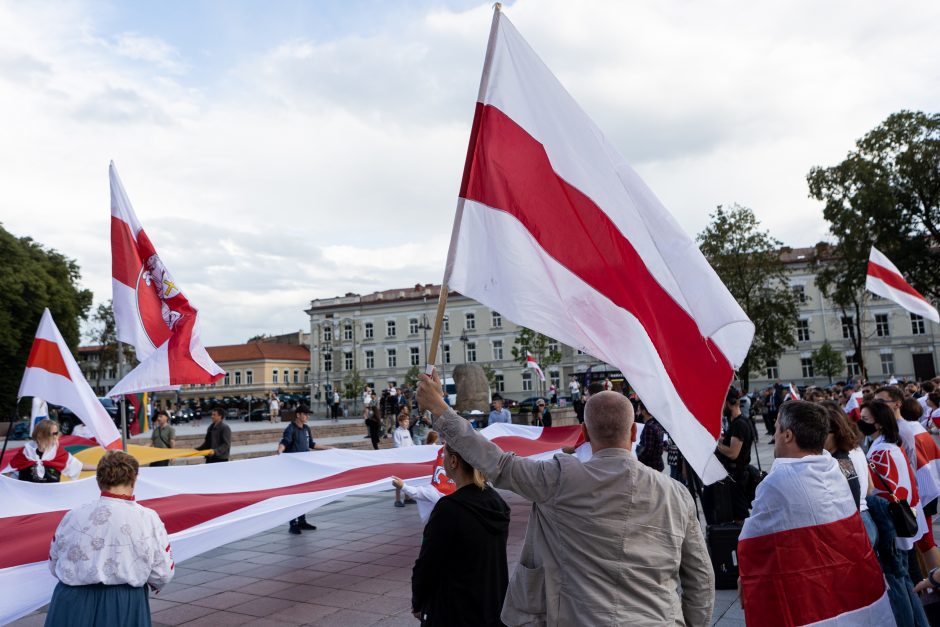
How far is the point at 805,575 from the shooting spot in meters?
3.08

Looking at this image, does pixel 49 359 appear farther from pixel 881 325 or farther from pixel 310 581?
pixel 881 325

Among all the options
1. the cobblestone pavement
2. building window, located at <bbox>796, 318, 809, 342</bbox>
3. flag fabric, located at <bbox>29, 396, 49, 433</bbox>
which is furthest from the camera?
building window, located at <bbox>796, 318, 809, 342</bbox>

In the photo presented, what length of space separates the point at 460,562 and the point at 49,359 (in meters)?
6.65

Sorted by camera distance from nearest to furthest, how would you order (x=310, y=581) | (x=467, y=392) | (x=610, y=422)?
1. (x=610, y=422)
2. (x=310, y=581)
3. (x=467, y=392)

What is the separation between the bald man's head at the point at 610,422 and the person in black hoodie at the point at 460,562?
98cm

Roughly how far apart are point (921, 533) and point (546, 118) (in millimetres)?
3599

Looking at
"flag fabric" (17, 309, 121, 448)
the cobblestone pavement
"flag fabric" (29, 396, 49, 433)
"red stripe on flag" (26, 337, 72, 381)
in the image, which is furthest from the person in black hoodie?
"flag fabric" (29, 396, 49, 433)

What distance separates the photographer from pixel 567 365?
68.6 meters

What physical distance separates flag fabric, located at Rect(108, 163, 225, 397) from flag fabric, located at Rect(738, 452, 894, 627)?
5.85 m

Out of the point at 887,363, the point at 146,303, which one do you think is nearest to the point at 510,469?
the point at 146,303

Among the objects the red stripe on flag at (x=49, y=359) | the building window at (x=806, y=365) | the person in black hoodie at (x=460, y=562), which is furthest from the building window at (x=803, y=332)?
the person in black hoodie at (x=460, y=562)

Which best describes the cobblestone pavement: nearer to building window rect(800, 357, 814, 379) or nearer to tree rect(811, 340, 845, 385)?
tree rect(811, 340, 845, 385)

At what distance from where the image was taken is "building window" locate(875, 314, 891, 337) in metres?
60.0

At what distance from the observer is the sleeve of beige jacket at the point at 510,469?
102 inches
